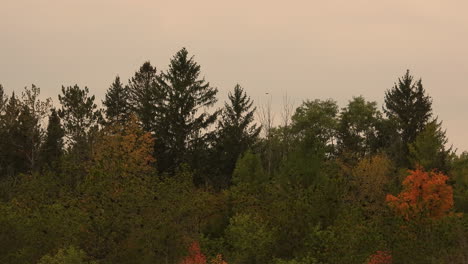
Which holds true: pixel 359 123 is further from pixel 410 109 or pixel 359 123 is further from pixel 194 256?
pixel 194 256

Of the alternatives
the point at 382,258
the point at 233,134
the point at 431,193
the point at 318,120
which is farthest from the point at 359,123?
the point at 382,258

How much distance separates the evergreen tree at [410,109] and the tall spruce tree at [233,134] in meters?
14.2

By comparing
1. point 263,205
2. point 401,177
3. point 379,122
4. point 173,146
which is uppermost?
point 379,122

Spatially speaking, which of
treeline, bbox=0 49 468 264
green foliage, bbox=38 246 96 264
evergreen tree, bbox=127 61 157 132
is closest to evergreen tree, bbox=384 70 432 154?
treeline, bbox=0 49 468 264

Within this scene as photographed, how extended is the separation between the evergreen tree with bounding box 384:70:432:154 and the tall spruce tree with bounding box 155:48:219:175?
18.2 metres

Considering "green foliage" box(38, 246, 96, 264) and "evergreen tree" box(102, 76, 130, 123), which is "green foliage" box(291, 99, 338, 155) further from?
"green foliage" box(38, 246, 96, 264)

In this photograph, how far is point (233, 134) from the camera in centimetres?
5759

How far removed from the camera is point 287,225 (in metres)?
22.8

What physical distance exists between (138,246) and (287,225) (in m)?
5.51

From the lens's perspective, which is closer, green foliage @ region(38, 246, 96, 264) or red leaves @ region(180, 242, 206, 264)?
Result: green foliage @ region(38, 246, 96, 264)

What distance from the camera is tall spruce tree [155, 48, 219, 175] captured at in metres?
54.8

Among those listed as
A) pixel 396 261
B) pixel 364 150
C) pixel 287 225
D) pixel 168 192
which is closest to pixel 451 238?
pixel 396 261

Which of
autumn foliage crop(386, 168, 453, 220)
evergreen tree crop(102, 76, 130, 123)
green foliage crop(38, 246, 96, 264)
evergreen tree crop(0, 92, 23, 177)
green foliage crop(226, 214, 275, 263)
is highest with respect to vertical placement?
evergreen tree crop(102, 76, 130, 123)

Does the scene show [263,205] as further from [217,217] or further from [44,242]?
[44,242]
